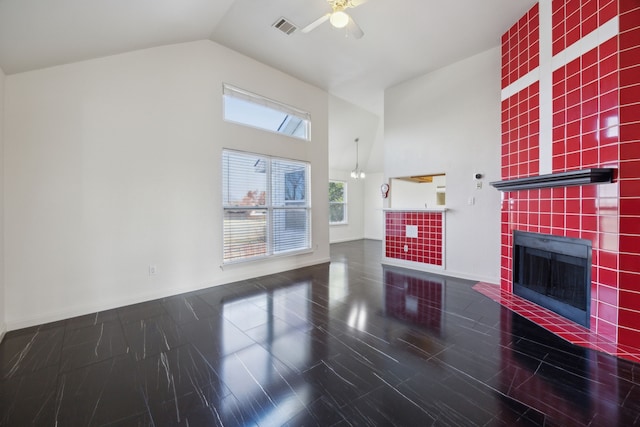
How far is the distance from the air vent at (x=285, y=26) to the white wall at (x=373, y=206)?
616 cm

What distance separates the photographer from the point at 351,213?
9.00m

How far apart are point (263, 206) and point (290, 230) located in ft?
2.43

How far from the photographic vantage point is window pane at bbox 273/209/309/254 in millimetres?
4668

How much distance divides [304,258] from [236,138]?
8.18ft

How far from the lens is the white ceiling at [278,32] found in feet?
7.18

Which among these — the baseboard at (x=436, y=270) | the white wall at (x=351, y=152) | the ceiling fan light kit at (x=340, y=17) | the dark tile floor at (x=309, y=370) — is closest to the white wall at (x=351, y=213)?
the white wall at (x=351, y=152)

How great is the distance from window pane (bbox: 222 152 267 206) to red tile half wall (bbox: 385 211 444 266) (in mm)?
2551

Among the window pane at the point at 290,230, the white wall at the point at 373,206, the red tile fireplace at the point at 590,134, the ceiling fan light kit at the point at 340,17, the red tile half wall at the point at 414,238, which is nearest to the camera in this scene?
the red tile fireplace at the point at 590,134

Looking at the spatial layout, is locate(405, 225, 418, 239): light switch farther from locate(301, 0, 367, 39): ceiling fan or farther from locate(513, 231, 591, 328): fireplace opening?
locate(301, 0, 367, 39): ceiling fan

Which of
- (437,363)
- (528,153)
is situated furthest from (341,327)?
(528,153)

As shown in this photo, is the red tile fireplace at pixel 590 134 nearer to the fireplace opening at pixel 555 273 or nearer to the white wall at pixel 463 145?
the fireplace opening at pixel 555 273

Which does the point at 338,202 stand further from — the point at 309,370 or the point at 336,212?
the point at 309,370

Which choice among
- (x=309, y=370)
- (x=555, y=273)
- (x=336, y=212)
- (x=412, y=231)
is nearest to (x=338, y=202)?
(x=336, y=212)

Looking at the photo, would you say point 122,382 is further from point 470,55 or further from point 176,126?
point 470,55
